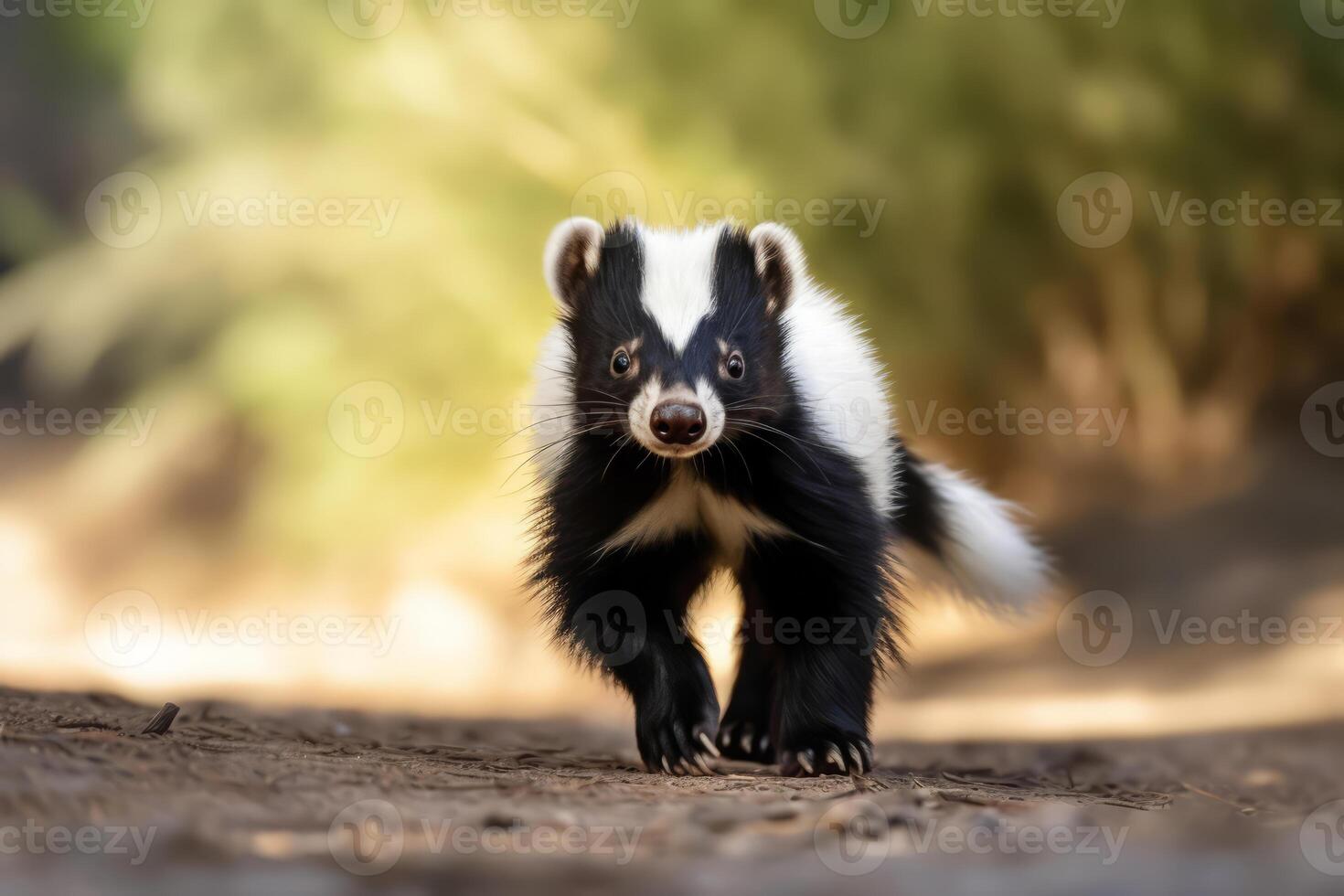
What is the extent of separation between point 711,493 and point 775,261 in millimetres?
918

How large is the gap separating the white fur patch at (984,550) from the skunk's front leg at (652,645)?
1460 millimetres

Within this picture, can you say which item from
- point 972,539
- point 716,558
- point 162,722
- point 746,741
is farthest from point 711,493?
point 162,722

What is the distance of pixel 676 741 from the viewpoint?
4758 mm

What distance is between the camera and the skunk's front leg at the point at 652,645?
4781mm

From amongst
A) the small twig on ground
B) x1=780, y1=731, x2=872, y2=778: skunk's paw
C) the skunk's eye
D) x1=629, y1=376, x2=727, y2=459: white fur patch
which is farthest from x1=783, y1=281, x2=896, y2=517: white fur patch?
the small twig on ground

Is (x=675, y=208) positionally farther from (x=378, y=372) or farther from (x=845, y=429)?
(x=845, y=429)

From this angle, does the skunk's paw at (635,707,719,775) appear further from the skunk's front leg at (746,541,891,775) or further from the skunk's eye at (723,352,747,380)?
the skunk's eye at (723,352,747,380)

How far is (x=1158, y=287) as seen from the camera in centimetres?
1052

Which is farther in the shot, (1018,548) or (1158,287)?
(1158,287)

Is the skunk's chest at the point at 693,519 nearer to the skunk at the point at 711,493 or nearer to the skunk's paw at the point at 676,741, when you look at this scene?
the skunk at the point at 711,493

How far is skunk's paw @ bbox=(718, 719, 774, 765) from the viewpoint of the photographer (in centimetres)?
558

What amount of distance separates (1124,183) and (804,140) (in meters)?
2.45

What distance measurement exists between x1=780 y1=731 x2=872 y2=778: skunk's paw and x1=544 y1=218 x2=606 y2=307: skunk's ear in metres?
1.83

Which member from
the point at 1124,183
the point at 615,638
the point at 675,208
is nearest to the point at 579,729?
the point at 615,638
